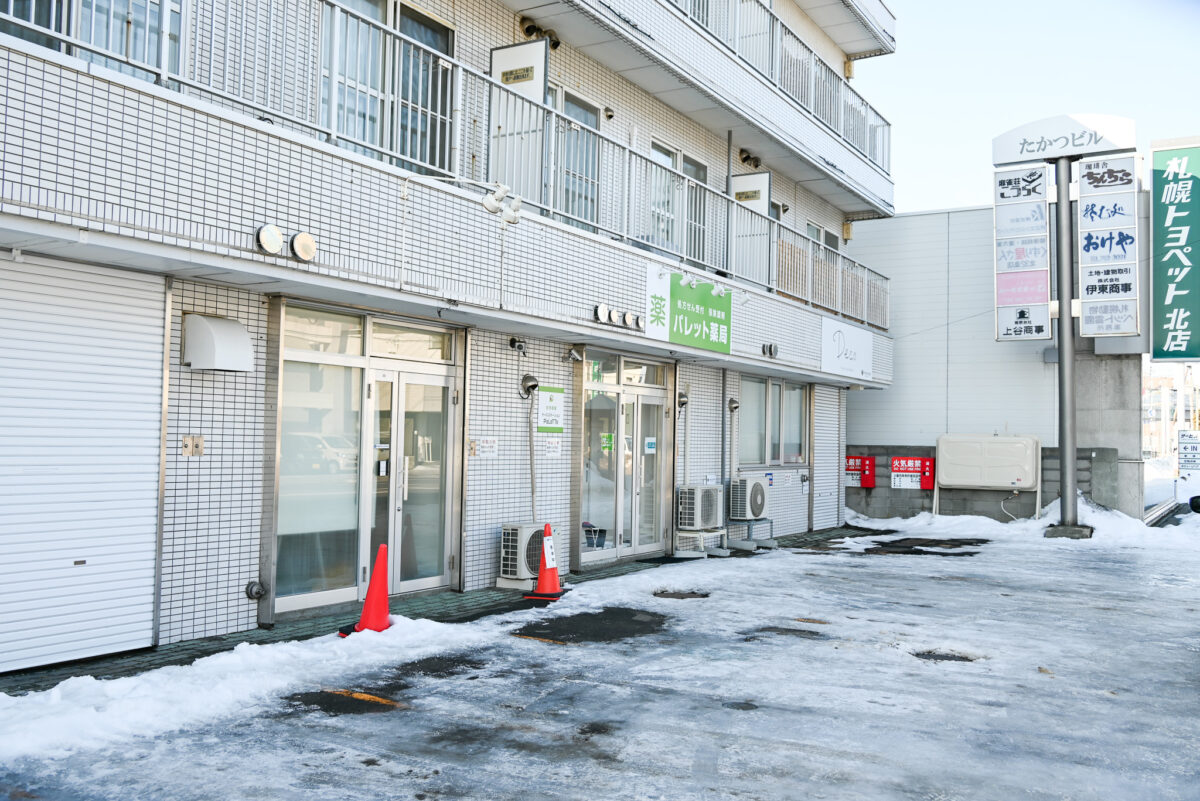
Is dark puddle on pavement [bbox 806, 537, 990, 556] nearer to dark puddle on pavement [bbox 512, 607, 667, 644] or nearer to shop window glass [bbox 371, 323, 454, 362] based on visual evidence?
dark puddle on pavement [bbox 512, 607, 667, 644]

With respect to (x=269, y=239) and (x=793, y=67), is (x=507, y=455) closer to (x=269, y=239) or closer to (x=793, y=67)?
(x=269, y=239)

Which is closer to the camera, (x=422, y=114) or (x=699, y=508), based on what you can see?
(x=422, y=114)

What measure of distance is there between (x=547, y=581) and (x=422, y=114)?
4786mm

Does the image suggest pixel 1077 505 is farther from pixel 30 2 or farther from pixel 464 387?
pixel 30 2

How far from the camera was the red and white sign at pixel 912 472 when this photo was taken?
20.8 metres

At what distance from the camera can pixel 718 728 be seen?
18.1ft

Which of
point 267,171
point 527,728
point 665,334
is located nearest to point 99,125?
point 267,171

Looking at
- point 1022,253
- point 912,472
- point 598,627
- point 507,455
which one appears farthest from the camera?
point 912,472

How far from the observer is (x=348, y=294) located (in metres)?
7.80

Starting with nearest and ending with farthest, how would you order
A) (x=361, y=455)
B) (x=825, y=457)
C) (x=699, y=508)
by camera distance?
(x=361, y=455)
(x=699, y=508)
(x=825, y=457)

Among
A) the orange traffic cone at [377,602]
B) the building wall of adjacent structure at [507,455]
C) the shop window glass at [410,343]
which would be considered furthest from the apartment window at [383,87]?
the orange traffic cone at [377,602]

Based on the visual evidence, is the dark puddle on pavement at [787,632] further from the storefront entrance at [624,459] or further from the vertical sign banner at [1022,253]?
the vertical sign banner at [1022,253]

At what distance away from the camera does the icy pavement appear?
460cm

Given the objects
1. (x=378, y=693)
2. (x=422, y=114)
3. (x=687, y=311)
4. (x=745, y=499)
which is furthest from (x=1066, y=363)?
(x=378, y=693)
